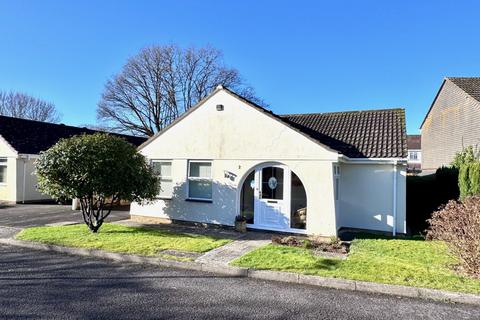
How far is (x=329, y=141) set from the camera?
12.5 metres

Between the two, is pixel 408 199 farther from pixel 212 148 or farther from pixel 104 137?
pixel 104 137

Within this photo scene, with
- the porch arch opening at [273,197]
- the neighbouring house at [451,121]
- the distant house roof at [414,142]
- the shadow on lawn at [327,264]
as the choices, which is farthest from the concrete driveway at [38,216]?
the distant house roof at [414,142]

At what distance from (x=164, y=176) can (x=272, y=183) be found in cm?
442

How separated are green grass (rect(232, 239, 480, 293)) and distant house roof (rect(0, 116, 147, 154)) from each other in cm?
1753

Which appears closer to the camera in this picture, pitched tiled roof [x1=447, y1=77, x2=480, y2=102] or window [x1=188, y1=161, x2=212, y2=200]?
window [x1=188, y1=161, x2=212, y2=200]

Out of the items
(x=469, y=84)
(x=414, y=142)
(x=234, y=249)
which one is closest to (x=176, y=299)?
(x=234, y=249)

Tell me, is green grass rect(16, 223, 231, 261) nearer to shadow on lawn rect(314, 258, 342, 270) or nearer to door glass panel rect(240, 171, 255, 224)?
door glass panel rect(240, 171, 255, 224)

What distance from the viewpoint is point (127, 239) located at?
9.27 meters

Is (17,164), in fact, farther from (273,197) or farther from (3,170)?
(273,197)

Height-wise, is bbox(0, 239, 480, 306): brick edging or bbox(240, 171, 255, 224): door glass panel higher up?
bbox(240, 171, 255, 224): door glass panel

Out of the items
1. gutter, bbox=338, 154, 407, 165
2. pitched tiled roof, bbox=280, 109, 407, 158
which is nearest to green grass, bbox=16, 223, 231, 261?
gutter, bbox=338, 154, 407, 165

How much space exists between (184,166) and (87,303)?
24.2ft

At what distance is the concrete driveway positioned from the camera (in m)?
12.4

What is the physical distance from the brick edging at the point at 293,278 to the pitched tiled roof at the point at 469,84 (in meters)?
20.8
